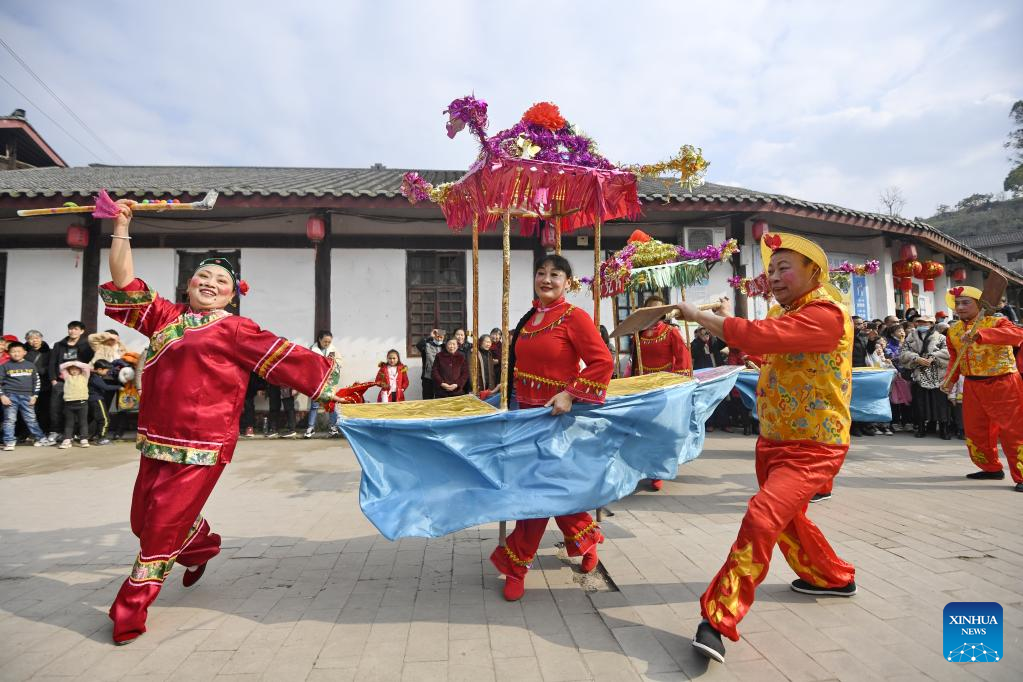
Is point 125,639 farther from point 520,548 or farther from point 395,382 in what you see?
point 395,382

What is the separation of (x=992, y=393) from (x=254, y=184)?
39.3ft

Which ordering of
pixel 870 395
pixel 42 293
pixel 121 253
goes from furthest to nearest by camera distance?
pixel 42 293, pixel 870 395, pixel 121 253

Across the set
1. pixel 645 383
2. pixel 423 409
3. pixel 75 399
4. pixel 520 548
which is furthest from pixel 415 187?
pixel 75 399

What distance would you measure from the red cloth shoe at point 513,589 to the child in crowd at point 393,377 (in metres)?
6.02

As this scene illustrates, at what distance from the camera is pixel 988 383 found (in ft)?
16.5

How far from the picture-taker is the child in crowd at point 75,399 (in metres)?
7.64

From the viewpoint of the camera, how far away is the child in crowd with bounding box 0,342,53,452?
7.53 metres

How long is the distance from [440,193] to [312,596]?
267cm

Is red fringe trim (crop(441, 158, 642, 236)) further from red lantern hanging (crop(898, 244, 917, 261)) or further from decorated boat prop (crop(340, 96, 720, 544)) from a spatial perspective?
red lantern hanging (crop(898, 244, 917, 261))

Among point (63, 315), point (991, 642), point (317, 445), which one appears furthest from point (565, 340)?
point (63, 315)

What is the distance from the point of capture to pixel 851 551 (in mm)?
3250

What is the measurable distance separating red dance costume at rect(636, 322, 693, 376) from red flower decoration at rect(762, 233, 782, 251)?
2.87 meters

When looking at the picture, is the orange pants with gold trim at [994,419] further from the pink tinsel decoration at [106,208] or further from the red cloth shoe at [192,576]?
the pink tinsel decoration at [106,208]

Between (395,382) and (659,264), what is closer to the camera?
(659,264)
